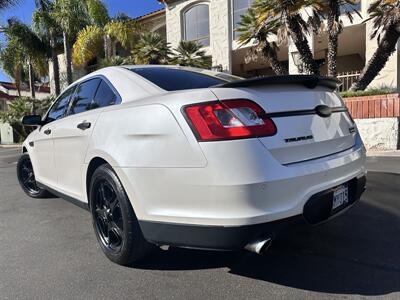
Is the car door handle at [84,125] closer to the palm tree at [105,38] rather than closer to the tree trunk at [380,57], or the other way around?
the tree trunk at [380,57]

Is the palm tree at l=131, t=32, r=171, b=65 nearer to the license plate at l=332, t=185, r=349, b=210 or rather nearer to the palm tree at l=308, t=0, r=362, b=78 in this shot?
the palm tree at l=308, t=0, r=362, b=78

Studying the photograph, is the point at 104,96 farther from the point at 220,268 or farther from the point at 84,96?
the point at 220,268

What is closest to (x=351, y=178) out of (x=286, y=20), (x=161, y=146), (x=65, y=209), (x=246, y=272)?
(x=246, y=272)

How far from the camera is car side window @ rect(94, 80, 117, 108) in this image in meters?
3.35

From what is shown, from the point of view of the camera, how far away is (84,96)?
12.7 feet

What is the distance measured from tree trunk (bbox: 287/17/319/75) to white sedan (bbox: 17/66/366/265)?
398 inches

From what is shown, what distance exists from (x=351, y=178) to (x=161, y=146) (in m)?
1.48

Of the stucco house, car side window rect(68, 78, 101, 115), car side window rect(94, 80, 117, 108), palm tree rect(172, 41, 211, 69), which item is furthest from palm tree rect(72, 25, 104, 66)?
car side window rect(94, 80, 117, 108)

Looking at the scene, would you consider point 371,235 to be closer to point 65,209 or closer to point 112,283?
point 112,283

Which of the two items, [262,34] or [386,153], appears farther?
[262,34]

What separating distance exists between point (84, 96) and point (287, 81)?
82.6 inches

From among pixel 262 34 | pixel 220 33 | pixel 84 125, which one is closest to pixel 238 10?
pixel 220 33

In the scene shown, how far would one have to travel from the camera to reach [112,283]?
2.86 m

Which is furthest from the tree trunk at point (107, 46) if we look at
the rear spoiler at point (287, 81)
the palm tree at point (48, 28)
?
the rear spoiler at point (287, 81)
